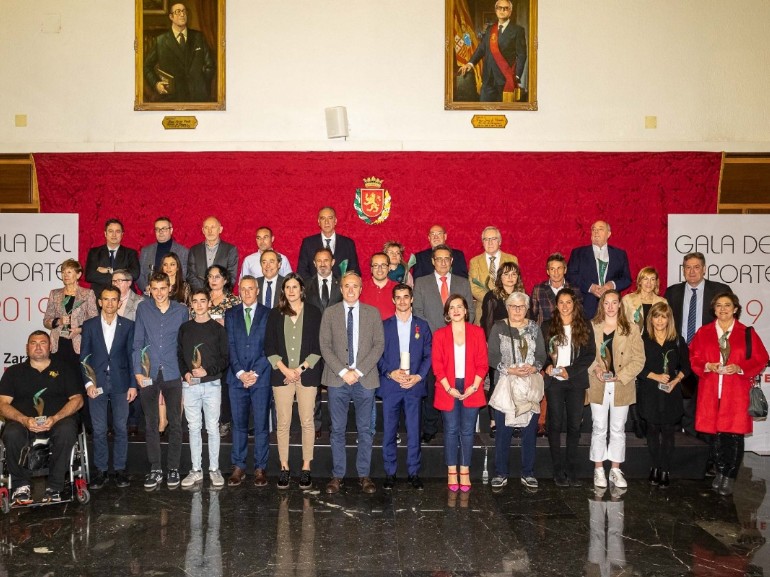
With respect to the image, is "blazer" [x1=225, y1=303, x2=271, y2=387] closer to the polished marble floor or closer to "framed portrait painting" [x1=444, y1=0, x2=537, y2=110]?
the polished marble floor

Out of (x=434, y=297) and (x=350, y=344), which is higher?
(x=434, y=297)

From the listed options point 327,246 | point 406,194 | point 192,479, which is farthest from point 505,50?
point 192,479

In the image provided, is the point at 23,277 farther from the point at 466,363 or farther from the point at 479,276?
the point at 466,363

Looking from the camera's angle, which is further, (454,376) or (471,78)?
(471,78)

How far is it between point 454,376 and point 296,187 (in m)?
3.60

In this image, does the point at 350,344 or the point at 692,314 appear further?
the point at 692,314

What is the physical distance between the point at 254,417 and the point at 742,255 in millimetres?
5471

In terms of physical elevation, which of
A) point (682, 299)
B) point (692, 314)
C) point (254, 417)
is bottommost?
point (254, 417)

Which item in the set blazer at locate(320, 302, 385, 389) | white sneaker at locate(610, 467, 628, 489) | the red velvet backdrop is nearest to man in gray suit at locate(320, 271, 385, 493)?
blazer at locate(320, 302, 385, 389)

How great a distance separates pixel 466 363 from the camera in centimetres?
610

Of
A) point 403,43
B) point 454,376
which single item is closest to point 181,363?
point 454,376

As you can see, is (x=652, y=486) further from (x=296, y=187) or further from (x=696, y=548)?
(x=296, y=187)

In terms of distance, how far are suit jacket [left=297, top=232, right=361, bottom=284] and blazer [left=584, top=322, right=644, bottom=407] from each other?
2.41m

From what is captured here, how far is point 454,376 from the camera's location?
241 inches
